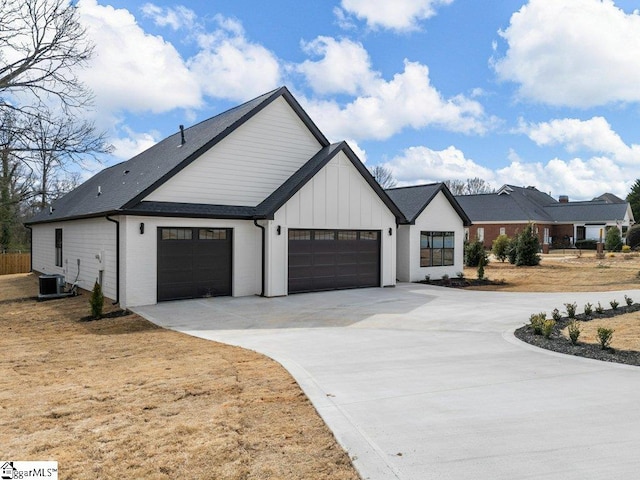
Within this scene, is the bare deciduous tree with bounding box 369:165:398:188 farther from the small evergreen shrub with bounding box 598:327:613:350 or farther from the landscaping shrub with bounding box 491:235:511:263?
the small evergreen shrub with bounding box 598:327:613:350

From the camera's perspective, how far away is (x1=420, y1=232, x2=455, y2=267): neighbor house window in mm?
20766

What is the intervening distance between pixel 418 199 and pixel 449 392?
16152mm

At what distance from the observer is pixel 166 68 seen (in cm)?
1623

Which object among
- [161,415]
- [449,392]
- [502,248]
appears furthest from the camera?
[502,248]

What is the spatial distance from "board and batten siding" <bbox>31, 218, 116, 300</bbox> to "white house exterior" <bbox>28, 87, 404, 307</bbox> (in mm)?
72

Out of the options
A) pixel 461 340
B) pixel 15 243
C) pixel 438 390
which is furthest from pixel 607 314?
pixel 15 243

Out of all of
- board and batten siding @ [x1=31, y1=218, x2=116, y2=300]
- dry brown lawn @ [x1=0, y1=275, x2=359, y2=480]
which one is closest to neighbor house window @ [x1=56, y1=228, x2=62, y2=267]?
board and batten siding @ [x1=31, y1=218, x2=116, y2=300]

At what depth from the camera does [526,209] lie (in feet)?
143

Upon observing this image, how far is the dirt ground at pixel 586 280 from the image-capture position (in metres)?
9.63

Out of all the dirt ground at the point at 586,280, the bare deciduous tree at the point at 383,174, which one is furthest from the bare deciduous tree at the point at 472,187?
the dirt ground at the point at 586,280

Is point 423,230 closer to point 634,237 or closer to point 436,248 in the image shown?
point 436,248

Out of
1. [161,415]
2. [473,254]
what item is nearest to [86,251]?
[161,415]

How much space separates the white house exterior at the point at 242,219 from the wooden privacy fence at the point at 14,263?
12926mm

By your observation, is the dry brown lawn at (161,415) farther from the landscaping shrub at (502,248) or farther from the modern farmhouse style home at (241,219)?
the landscaping shrub at (502,248)
